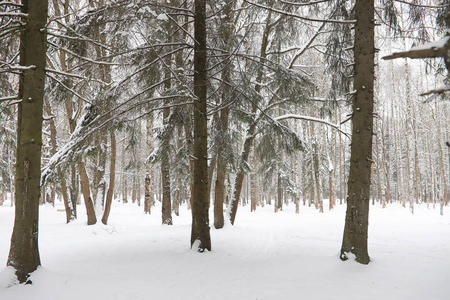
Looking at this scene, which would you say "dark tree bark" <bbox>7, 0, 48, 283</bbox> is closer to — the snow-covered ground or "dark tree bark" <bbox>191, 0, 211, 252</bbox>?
the snow-covered ground


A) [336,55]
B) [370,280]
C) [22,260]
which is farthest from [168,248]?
[336,55]

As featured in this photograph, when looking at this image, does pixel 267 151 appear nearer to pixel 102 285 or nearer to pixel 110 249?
pixel 110 249

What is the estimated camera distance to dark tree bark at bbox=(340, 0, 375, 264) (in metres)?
4.95

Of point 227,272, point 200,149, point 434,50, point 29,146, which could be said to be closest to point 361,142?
point 200,149

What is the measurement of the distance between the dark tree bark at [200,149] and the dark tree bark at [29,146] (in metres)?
2.90

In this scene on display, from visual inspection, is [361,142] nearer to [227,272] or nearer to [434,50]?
[227,272]

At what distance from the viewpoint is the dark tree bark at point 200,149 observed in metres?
6.12

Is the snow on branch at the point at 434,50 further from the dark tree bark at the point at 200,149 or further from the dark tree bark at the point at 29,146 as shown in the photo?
the dark tree bark at the point at 29,146

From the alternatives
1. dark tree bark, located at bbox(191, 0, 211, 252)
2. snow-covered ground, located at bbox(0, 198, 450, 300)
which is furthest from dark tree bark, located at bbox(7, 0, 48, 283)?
dark tree bark, located at bbox(191, 0, 211, 252)

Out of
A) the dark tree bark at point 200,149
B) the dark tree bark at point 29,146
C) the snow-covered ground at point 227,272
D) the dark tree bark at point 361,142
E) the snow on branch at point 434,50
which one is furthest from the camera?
the dark tree bark at point 200,149

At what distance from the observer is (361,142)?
505 cm

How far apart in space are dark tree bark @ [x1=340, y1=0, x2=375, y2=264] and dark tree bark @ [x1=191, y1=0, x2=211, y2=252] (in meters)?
2.87

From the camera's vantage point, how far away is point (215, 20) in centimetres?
695

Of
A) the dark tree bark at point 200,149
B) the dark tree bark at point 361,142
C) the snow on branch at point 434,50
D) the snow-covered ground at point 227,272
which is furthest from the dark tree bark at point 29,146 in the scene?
the dark tree bark at point 361,142
